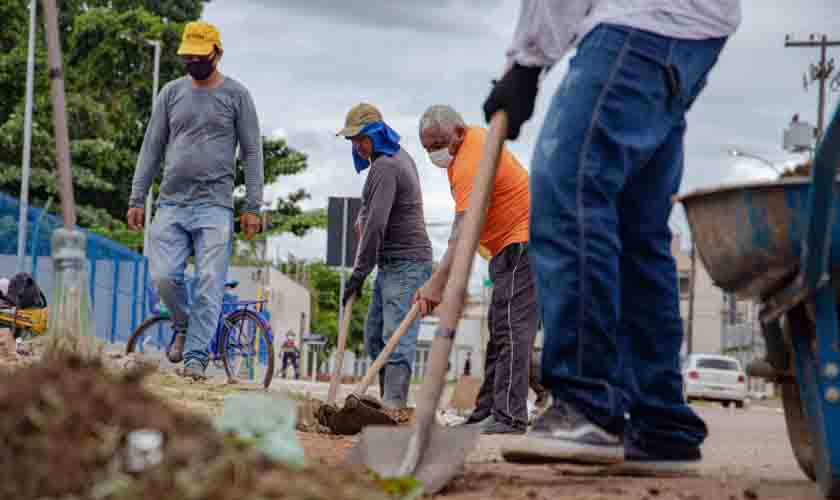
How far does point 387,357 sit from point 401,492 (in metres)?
5.33

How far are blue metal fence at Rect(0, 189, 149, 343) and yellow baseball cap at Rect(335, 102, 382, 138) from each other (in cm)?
1269

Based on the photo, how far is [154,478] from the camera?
7.07 ft

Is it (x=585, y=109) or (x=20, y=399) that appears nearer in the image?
(x=20, y=399)

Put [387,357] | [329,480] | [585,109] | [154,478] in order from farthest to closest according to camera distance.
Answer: [387,357] → [585,109] → [329,480] → [154,478]

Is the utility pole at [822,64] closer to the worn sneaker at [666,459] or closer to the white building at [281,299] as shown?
the white building at [281,299]

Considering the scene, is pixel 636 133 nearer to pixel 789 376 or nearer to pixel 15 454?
pixel 789 376

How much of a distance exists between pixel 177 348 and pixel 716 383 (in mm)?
37929

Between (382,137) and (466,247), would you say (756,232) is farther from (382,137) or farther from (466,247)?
(382,137)

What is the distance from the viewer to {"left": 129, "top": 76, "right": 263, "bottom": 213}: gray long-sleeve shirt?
934cm

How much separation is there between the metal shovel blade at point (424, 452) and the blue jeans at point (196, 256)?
5.78 meters

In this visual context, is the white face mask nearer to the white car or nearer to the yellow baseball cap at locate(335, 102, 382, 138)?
the yellow baseball cap at locate(335, 102, 382, 138)

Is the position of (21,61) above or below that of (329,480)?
above

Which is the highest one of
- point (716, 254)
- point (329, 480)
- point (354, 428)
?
point (716, 254)

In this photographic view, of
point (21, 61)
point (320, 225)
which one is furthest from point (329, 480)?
point (320, 225)
